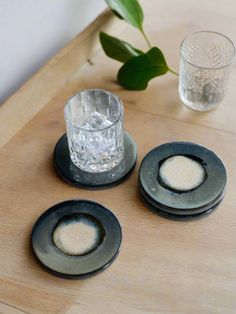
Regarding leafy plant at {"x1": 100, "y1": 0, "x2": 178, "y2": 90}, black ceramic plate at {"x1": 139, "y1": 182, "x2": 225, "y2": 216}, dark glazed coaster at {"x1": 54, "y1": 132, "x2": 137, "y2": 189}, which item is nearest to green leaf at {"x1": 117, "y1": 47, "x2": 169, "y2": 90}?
leafy plant at {"x1": 100, "y1": 0, "x2": 178, "y2": 90}

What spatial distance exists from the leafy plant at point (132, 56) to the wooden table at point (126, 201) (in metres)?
0.02

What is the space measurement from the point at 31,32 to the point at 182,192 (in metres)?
0.37

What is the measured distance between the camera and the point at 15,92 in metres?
0.85

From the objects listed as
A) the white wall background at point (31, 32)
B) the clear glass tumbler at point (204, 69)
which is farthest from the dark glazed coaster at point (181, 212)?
the white wall background at point (31, 32)

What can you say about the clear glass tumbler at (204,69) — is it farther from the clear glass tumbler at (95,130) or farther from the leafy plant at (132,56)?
the clear glass tumbler at (95,130)

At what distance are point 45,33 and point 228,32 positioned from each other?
33 cm

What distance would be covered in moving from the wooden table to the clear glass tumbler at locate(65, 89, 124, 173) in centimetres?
4

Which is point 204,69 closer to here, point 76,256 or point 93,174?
point 93,174

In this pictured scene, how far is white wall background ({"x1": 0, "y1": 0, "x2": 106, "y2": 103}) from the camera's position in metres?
0.81

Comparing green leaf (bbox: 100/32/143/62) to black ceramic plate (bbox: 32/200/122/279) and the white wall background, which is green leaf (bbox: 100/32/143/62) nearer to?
the white wall background

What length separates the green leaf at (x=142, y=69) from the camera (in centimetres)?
85

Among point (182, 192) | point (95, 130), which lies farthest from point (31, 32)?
point (182, 192)

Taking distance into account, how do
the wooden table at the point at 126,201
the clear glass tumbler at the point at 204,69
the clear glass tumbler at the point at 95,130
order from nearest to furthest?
1. the wooden table at the point at 126,201
2. the clear glass tumbler at the point at 95,130
3. the clear glass tumbler at the point at 204,69

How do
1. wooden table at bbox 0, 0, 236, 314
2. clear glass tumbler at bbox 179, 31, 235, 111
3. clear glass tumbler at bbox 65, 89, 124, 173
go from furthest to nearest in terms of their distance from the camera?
clear glass tumbler at bbox 179, 31, 235, 111, clear glass tumbler at bbox 65, 89, 124, 173, wooden table at bbox 0, 0, 236, 314
